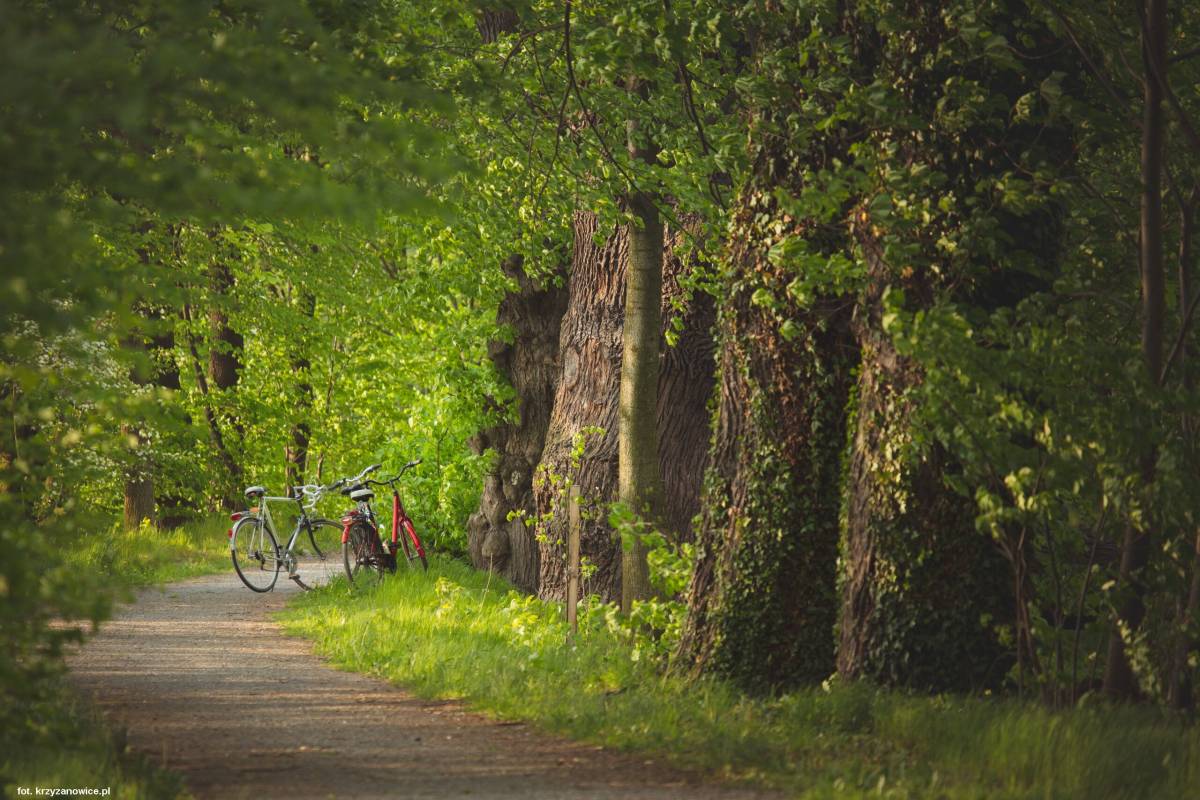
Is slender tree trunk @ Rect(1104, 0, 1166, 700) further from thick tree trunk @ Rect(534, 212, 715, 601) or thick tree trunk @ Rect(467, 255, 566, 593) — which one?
thick tree trunk @ Rect(467, 255, 566, 593)

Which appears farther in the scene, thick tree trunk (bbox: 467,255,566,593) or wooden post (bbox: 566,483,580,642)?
thick tree trunk (bbox: 467,255,566,593)

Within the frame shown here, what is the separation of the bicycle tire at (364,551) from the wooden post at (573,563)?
4933 millimetres

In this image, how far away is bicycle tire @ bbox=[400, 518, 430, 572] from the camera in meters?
17.3

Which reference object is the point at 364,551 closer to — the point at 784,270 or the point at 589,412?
the point at 589,412

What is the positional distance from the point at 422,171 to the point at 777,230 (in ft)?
13.0

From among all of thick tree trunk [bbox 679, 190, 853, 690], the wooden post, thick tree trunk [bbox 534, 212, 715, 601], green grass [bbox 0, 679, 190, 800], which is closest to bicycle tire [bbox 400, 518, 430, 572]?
thick tree trunk [bbox 534, 212, 715, 601]

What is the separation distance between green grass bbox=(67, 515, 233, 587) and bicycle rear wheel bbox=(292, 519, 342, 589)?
52.2 inches

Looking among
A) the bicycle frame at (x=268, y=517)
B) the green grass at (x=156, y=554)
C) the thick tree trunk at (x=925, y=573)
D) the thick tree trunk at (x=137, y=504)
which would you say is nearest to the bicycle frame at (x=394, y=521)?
the bicycle frame at (x=268, y=517)

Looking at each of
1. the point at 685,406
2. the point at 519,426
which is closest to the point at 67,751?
the point at 685,406

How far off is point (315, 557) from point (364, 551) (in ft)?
22.3

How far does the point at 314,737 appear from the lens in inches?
316

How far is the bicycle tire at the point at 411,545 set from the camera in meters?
17.3

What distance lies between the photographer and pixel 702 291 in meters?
13.8

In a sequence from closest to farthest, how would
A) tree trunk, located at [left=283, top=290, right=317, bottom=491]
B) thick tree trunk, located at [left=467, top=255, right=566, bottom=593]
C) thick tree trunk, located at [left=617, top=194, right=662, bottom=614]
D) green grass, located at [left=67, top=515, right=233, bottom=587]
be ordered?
thick tree trunk, located at [left=617, top=194, right=662, bottom=614] < thick tree trunk, located at [left=467, top=255, right=566, bottom=593] < green grass, located at [left=67, top=515, right=233, bottom=587] < tree trunk, located at [left=283, top=290, right=317, bottom=491]
